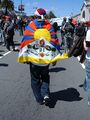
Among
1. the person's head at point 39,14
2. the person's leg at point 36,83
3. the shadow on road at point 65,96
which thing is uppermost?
the person's head at point 39,14

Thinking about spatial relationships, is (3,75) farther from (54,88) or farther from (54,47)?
(54,47)

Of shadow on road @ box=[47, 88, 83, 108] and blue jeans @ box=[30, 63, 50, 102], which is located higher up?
blue jeans @ box=[30, 63, 50, 102]

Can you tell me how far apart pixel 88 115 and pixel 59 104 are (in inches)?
37.4

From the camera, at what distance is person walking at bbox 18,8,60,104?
25.9ft

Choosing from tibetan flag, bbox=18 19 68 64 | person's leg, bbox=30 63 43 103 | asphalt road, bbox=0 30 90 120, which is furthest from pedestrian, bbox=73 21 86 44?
person's leg, bbox=30 63 43 103

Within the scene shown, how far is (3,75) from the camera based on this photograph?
11922mm

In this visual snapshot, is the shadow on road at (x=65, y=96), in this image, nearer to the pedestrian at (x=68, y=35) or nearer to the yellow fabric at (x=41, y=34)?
the yellow fabric at (x=41, y=34)

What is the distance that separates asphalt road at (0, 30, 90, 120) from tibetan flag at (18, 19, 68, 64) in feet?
3.03

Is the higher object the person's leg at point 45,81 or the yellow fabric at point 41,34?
the yellow fabric at point 41,34

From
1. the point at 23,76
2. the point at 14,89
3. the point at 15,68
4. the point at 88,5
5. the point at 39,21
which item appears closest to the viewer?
the point at 39,21

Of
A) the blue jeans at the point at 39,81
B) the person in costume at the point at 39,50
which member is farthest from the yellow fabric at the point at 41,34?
the blue jeans at the point at 39,81

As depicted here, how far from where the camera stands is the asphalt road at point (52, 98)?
726 cm

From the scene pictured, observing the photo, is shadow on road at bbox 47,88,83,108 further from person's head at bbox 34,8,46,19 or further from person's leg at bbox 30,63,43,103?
person's head at bbox 34,8,46,19

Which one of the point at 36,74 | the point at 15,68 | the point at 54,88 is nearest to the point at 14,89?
the point at 54,88
